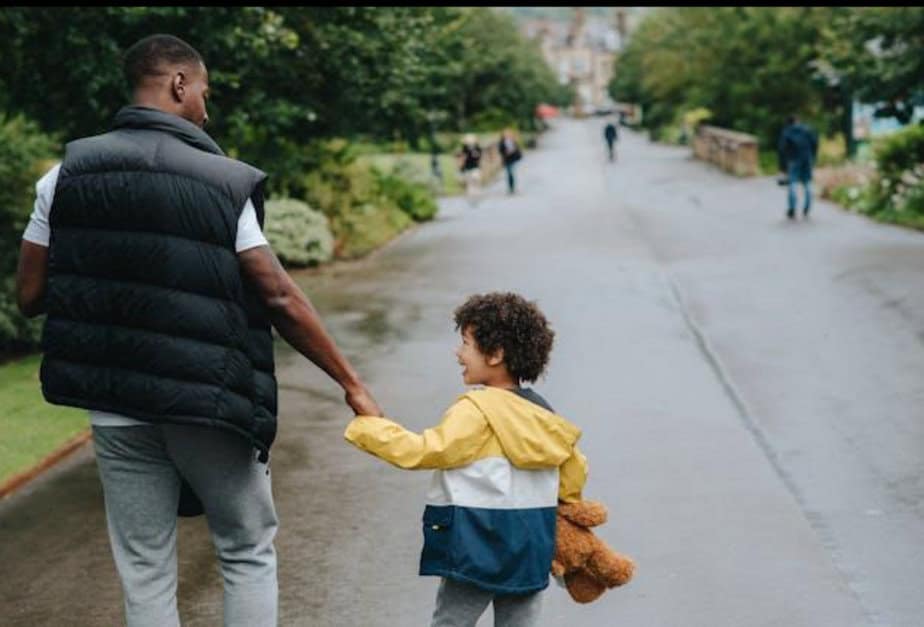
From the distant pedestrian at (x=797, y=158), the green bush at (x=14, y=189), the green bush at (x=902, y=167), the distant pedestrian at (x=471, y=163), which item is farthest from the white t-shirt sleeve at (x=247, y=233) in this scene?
the distant pedestrian at (x=471, y=163)

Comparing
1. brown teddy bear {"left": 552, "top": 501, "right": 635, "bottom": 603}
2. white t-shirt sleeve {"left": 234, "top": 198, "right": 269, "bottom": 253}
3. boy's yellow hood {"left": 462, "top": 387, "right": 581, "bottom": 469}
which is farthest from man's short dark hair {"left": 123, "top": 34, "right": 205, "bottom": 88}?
brown teddy bear {"left": 552, "top": 501, "right": 635, "bottom": 603}

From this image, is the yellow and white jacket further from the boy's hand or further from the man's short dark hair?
the man's short dark hair

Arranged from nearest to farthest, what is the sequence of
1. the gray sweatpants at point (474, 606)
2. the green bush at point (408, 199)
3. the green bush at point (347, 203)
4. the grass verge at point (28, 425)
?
the gray sweatpants at point (474, 606) < the grass verge at point (28, 425) < the green bush at point (347, 203) < the green bush at point (408, 199)

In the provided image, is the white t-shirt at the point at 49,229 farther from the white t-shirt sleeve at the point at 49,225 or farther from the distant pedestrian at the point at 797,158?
the distant pedestrian at the point at 797,158

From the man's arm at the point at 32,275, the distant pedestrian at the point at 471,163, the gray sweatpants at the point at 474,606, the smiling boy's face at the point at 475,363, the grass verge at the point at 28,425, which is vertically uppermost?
the man's arm at the point at 32,275

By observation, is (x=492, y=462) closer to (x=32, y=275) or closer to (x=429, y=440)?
(x=429, y=440)

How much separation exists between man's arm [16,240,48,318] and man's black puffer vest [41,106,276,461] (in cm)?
10

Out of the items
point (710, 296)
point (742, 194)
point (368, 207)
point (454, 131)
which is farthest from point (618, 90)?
point (710, 296)

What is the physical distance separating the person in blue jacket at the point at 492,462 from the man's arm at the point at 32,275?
1021 mm

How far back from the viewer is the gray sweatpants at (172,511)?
3.98 metres

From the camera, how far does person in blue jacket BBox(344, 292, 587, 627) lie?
151 inches

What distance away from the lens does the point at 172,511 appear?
13.5 feet

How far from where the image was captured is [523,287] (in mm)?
16781

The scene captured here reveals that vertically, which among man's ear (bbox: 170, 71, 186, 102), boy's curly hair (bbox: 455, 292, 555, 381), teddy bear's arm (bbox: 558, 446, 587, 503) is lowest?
teddy bear's arm (bbox: 558, 446, 587, 503)
